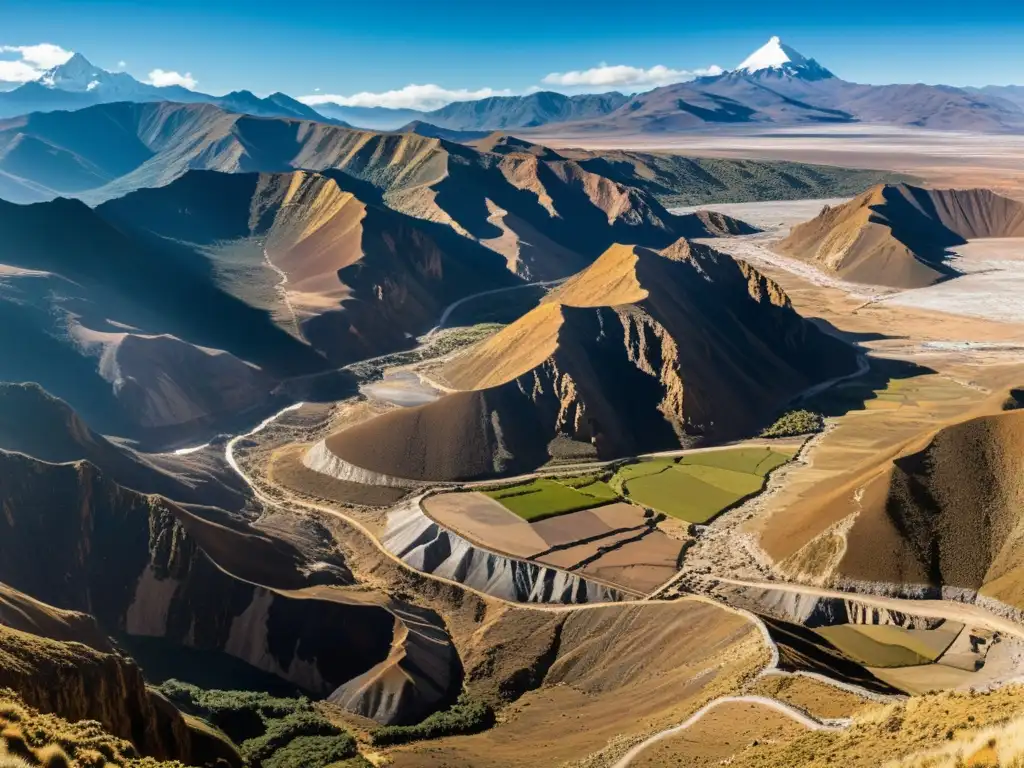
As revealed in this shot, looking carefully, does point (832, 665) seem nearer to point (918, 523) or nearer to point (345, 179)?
point (918, 523)

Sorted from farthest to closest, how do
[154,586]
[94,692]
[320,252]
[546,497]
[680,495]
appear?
[320,252] → [680,495] → [546,497] → [154,586] → [94,692]

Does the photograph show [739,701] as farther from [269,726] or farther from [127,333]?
[127,333]

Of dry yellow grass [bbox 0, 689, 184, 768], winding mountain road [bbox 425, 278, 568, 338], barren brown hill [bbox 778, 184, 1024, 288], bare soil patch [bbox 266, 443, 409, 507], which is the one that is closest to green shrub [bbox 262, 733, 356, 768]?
dry yellow grass [bbox 0, 689, 184, 768]

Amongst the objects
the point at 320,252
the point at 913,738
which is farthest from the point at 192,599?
the point at 320,252

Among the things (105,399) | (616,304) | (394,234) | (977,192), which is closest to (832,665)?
(616,304)

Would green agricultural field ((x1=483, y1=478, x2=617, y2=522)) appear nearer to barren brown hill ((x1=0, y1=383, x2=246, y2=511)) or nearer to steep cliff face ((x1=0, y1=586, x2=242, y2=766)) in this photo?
barren brown hill ((x1=0, y1=383, x2=246, y2=511))
